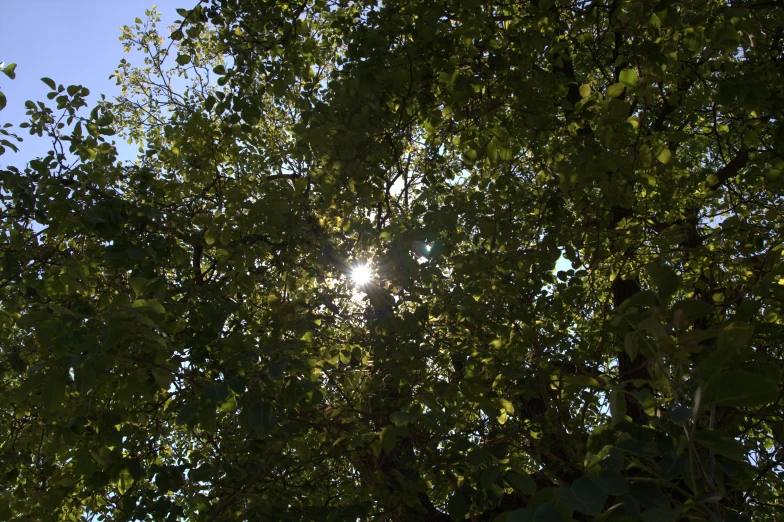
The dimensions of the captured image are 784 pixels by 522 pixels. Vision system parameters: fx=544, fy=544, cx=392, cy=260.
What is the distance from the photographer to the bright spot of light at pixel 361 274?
407cm

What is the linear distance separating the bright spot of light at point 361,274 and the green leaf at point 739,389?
9.29ft

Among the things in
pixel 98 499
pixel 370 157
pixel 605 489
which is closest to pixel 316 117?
pixel 370 157

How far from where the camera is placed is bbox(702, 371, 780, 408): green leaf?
1.33 meters

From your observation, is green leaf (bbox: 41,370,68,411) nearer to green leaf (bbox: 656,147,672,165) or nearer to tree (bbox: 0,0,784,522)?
tree (bbox: 0,0,784,522)

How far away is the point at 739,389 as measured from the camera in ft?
4.45

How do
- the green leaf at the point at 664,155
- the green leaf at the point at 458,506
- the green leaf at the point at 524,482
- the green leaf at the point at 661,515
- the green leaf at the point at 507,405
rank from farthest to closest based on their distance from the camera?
1. the green leaf at the point at 664,155
2. the green leaf at the point at 507,405
3. the green leaf at the point at 458,506
4. the green leaf at the point at 524,482
5. the green leaf at the point at 661,515

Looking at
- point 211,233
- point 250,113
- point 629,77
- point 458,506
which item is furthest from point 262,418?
point 629,77

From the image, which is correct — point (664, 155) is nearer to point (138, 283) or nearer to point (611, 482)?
point (611, 482)

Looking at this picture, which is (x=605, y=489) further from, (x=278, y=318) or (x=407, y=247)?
(x=278, y=318)

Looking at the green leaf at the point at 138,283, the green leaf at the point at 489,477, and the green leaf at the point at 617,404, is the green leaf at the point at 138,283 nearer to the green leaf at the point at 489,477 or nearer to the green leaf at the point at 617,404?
the green leaf at the point at 489,477

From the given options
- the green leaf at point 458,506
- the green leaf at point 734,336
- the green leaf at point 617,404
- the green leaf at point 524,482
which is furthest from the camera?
the green leaf at point 458,506

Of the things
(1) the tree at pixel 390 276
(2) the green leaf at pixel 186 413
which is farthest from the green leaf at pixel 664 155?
(2) the green leaf at pixel 186 413

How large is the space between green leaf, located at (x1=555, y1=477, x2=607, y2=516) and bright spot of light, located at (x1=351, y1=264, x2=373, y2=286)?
108 inches

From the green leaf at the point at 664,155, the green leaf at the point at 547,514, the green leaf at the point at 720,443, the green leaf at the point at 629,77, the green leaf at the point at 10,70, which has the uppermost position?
the green leaf at the point at 10,70
